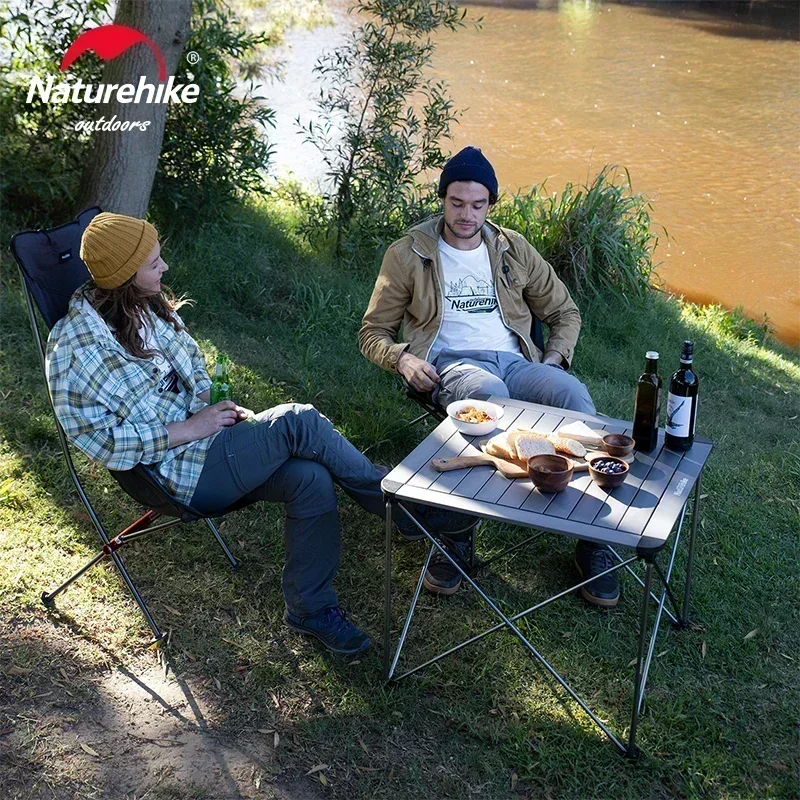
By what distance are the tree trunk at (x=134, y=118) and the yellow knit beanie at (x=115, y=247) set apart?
2254 millimetres

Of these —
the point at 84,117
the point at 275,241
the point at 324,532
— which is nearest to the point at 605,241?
the point at 275,241

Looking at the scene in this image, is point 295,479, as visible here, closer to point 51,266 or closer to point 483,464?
point 483,464

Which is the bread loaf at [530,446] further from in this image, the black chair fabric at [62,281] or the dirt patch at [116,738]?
the dirt patch at [116,738]

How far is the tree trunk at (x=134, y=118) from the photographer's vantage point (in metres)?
4.67

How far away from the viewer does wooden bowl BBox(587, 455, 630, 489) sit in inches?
101

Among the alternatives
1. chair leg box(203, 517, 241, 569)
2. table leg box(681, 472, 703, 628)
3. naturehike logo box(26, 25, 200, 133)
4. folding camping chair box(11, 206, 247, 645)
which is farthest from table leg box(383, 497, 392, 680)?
naturehike logo box(26, 25, 200, 133)

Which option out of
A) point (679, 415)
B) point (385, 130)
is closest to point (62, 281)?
point (679, 415)

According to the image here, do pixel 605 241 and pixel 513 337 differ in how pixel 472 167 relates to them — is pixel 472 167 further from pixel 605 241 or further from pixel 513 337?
pixel 605 241

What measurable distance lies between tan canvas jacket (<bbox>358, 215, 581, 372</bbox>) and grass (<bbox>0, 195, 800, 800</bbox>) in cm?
56

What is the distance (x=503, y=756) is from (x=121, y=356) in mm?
1528

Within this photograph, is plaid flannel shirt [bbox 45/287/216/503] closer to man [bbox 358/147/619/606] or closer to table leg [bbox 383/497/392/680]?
table leg [bbox 383/497/392/680]

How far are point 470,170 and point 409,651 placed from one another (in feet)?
5.46

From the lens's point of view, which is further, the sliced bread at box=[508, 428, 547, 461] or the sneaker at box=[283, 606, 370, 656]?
the sneaker at box=[283, 606, 370, 656]

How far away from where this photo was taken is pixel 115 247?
8.83 feet
